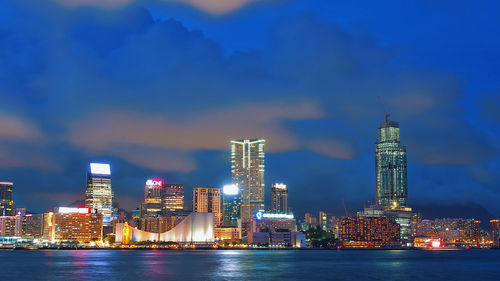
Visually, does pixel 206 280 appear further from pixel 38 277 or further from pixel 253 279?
pixel 38 277

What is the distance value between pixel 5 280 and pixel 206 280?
30708 mm

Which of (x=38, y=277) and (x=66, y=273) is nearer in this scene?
(x=38, y=277)

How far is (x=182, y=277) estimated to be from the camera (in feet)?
329

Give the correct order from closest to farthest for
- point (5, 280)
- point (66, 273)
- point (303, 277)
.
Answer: point (5, 280)
point (303, 277)
point (66, 273)

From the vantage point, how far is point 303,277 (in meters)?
104

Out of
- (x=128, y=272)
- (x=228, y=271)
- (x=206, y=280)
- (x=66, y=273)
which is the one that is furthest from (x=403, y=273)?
(x=66, y=273)

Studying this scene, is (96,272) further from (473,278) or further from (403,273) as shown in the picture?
(473,278)

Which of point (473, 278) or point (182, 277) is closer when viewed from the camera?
point (182, 277)

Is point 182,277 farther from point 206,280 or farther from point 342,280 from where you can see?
point 342,280

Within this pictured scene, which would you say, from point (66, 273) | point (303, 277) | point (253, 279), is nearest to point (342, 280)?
point (303, 277)

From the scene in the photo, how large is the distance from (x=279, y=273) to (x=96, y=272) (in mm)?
33020

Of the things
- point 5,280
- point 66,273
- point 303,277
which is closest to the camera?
point 5,280

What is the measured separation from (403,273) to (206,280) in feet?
131

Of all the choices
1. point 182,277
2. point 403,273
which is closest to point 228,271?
point 182,277
